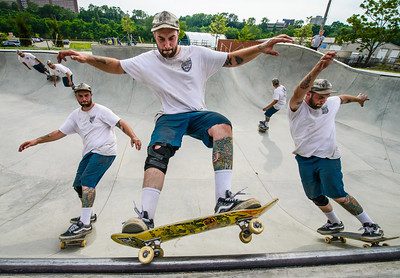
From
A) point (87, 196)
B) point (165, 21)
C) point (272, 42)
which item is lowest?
point (87, 196)

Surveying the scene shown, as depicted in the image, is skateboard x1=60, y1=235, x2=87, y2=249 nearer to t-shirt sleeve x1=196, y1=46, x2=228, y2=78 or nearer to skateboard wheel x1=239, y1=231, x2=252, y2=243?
skateboard wheel x1=239, y1=231, x2=252, y2=243

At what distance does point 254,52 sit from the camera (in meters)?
2.60

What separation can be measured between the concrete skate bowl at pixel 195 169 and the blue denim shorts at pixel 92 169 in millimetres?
927

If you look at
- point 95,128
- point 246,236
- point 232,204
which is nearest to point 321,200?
point 246,236

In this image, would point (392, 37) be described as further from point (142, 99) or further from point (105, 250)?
point (105, 250)

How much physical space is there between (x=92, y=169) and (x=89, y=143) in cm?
46

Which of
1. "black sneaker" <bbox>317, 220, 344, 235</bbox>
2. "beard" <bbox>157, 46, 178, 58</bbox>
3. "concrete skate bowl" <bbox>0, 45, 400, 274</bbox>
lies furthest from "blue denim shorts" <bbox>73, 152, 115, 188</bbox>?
"black sneaker" <bbox>317, 220, 344, 235</bbox>

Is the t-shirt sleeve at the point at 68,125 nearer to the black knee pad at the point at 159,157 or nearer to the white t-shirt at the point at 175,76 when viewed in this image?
the white t-shirt at the point at 175,76

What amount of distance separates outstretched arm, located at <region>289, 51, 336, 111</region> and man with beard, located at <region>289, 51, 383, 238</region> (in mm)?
15

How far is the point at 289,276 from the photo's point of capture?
175 cm

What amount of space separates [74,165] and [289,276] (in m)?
→ 6.00

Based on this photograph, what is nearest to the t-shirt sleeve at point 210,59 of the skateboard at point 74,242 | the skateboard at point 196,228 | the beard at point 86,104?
the skateboard at point 196,228

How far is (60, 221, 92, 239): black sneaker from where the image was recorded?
3.51 m

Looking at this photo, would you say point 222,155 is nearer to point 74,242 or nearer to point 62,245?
point 74,242
